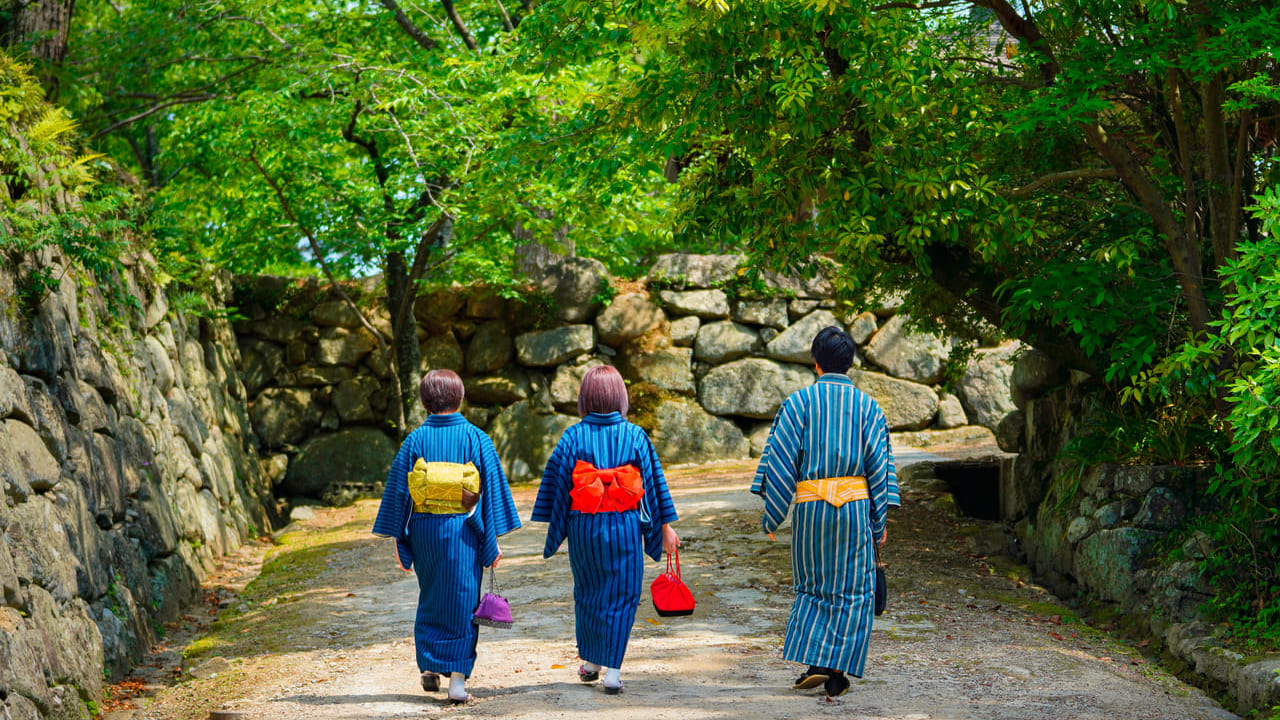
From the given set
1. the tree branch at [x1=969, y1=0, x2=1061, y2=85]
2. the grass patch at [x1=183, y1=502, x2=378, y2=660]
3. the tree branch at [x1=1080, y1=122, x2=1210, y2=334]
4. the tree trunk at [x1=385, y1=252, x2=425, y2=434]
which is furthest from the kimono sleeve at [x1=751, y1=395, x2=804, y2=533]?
the tree trunk at [x1=385, y1=252, x2=425, y2=434]

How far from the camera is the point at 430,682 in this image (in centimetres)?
471

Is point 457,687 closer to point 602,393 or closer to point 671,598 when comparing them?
point 671,598

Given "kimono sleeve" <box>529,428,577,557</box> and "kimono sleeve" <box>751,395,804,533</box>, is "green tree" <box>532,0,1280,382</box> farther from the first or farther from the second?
"kimono sleeve" <box>529,428,577,557</box>

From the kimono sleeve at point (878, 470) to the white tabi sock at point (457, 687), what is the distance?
1.97 metres

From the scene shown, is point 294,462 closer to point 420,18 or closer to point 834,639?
point 420,18

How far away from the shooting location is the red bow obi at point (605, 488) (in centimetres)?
469

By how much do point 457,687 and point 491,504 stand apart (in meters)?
0.82

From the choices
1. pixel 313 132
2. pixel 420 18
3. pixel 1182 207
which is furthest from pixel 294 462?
pixel 1182 207

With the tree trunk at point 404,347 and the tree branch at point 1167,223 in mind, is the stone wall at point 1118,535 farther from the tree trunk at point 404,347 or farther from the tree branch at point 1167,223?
the tree trunk at point 404,347

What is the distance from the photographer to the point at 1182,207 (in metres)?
7.00

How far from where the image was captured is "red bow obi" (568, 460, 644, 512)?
469 cm

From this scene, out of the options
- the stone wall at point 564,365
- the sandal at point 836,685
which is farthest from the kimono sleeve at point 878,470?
the stone wall at point 564,365

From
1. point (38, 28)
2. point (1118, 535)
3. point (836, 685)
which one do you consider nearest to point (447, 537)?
point (836, 685)

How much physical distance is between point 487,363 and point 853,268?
23.4ft
